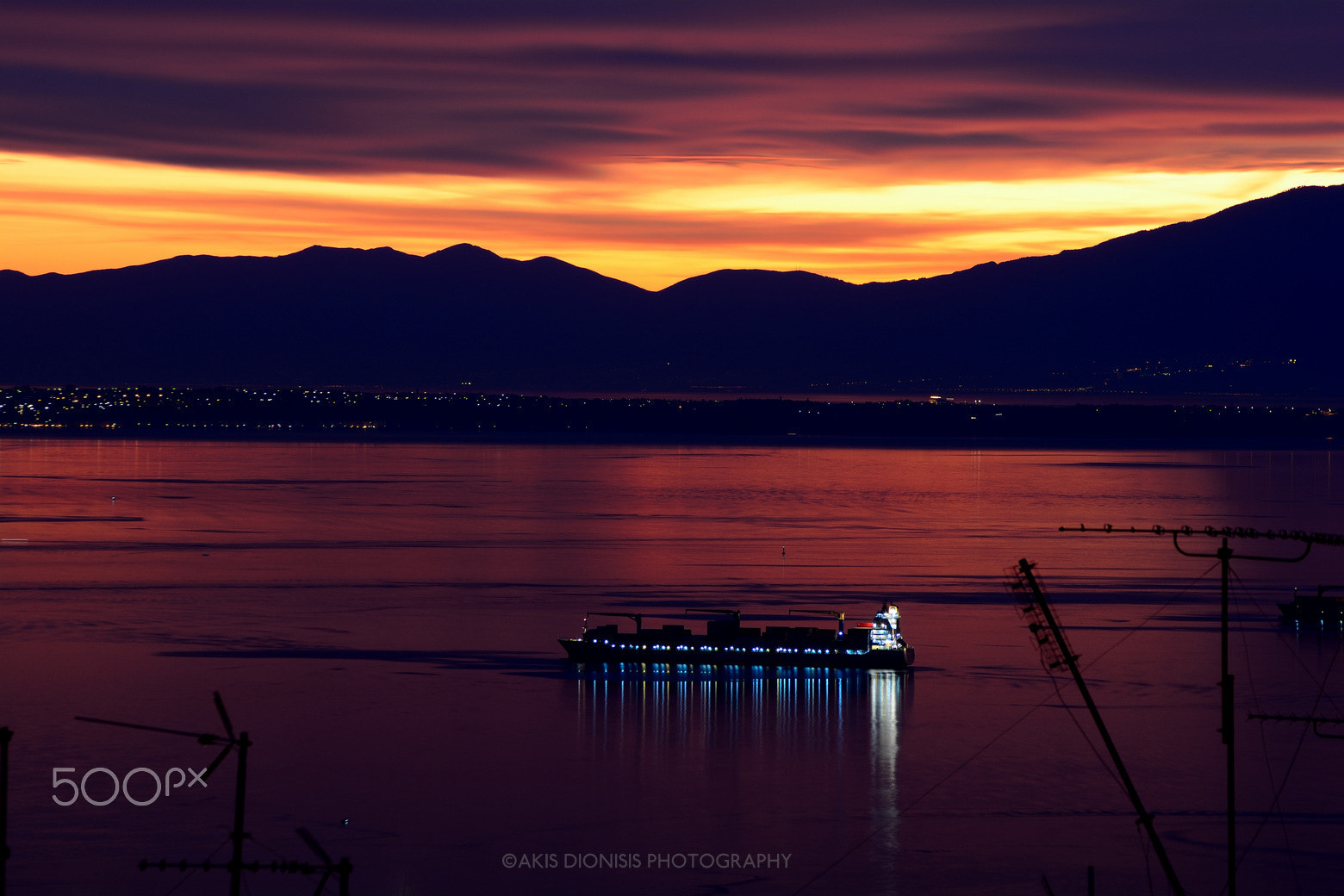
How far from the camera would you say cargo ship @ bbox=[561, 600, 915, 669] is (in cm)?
4403

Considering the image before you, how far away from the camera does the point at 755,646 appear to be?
147 feet

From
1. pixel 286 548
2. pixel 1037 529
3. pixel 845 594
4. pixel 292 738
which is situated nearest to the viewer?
pixel 292 738

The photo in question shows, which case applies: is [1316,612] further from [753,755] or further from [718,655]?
[753,755]

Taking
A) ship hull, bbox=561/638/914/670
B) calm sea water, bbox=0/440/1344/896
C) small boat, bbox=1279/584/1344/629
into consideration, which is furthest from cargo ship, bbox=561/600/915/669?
small boat, bbox=1279/584/1344/629

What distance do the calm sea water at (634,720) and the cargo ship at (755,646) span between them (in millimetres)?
818

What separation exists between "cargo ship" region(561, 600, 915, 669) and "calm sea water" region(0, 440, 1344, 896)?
2.68 feet

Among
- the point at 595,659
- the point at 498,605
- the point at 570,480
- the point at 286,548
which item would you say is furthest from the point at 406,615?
the point at 570,480

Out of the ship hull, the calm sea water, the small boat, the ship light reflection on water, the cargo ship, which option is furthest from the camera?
the small boat

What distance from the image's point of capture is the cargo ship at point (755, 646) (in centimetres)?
4403

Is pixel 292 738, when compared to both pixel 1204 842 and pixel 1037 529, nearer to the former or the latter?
pixel 1204 842

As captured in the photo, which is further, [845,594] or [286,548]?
[286,548]

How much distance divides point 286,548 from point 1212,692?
152ft

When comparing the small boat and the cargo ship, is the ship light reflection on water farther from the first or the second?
the small boat

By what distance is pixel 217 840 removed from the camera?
25.8 m
